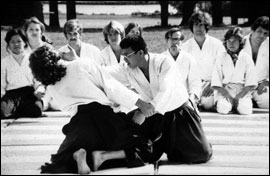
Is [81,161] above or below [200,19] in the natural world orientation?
below

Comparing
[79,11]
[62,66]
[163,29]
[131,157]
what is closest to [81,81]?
[62,66]

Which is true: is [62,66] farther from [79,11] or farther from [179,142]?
[79,11]

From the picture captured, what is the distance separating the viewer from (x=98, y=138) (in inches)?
127

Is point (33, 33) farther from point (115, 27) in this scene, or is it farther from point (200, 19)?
point (200, 19)

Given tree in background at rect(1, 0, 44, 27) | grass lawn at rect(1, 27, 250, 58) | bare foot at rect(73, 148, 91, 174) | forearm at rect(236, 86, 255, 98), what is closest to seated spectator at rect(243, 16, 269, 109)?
forearm at rect(236, 86, 255, 98)

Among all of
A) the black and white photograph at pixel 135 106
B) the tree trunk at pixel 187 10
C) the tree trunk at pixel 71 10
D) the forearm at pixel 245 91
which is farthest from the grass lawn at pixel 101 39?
the forearm at pixel 245 91

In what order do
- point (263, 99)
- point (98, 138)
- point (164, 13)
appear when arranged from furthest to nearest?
point (164, 13), point (263, 99), point (98, 138)

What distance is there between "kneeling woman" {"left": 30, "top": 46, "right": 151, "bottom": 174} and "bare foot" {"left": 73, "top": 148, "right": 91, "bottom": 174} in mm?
35

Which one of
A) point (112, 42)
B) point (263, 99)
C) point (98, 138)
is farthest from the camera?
point (263, 99)

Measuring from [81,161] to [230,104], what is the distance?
8.22 feet

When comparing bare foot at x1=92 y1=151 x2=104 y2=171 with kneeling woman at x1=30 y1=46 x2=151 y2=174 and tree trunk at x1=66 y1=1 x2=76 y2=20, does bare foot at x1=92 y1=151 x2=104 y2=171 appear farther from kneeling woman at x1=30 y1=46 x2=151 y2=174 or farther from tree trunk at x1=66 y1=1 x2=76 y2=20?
tree trunk at x1=66 y1=1 x2=76 y2=20

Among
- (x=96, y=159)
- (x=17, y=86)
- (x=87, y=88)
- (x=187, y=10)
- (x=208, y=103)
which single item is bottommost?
(x=96, y=159)

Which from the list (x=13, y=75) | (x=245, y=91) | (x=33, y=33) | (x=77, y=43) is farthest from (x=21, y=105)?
(x=245, y=91)

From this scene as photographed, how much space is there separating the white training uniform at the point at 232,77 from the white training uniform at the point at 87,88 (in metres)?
2.13
